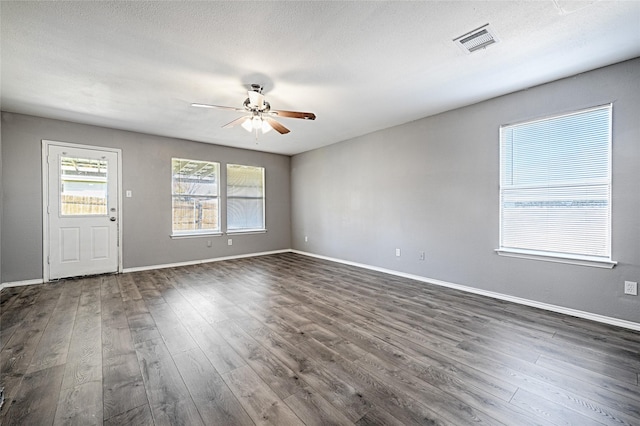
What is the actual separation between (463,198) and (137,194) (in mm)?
5593

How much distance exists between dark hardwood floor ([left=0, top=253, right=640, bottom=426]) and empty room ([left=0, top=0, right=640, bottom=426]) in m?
0.02

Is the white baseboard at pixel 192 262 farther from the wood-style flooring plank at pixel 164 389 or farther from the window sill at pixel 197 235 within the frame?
the wood-style flooring plank at pixel 164 389

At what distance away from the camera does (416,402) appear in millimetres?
1606

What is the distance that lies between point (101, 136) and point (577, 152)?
685 centimetres

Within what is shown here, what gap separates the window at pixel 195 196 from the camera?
215 inches

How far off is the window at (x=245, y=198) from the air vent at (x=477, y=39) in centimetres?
507

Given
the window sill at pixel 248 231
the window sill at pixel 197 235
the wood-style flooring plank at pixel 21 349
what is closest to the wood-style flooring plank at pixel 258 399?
the wood-style flooring plank at pixel 21 349

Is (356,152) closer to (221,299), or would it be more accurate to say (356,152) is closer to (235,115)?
(235,115)

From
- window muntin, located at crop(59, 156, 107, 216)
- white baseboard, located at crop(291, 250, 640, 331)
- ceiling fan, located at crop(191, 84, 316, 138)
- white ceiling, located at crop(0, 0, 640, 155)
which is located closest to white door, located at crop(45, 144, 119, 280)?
window muntin, located at crop(59, 156, 107, 216)

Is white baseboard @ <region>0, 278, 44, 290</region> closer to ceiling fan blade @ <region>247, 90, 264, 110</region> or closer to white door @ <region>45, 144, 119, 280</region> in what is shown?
white door @ <region>45, 144, 119, 280</region>

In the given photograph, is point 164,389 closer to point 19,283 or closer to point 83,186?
point 19,283

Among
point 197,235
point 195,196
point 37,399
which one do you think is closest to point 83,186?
point 195,196

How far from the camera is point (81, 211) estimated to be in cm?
449

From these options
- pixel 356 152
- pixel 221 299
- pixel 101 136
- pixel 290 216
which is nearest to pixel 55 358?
pixel 221 299
